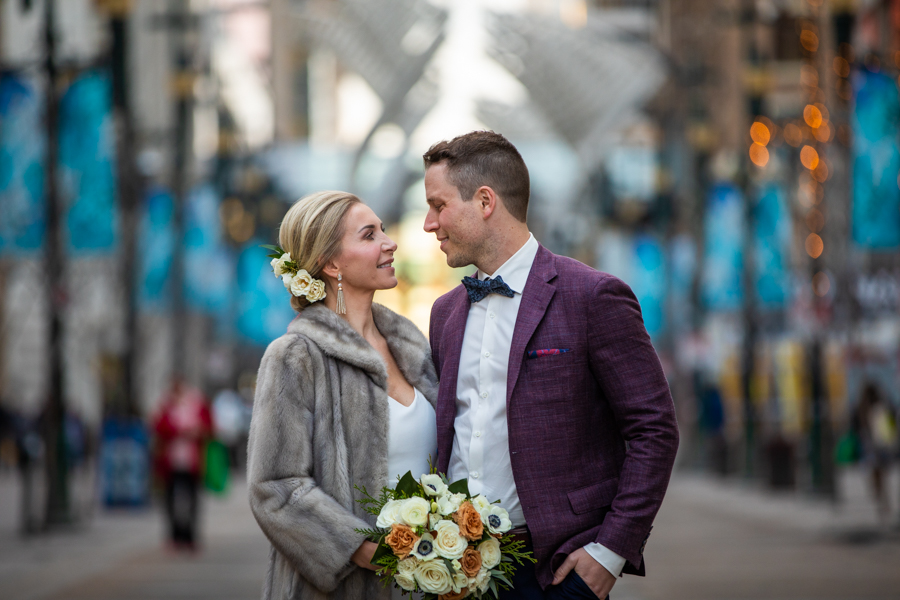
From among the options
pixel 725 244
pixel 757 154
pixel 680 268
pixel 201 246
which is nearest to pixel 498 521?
pixel 757 154

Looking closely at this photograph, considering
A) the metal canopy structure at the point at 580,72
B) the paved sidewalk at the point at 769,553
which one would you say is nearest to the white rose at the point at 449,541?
the paved sidewalk at the point at 769,553

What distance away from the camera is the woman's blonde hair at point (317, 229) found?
177 inches

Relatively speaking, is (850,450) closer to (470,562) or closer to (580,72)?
(470,562)

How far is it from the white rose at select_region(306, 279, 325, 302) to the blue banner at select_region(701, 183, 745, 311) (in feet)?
74.2

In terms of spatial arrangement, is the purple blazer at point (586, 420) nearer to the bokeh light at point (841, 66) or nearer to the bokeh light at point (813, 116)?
the bokeh light at point (841, 66)

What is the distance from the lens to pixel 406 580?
398 cm

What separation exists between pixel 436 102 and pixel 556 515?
67.7 metres

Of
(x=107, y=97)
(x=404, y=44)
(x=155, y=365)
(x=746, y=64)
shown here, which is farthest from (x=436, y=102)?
(x=107, y=97)

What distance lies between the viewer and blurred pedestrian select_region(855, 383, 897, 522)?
53.9 ft

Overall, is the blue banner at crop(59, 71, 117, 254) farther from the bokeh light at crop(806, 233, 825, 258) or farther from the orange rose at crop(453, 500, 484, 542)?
the orange rose at crop(453, 500, 484, 542)

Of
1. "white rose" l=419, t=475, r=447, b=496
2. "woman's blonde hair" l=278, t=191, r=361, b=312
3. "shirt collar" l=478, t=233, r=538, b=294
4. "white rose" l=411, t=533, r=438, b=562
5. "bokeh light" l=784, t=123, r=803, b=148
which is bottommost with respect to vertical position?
"white rose" l=411, t=533, r=438, b=562

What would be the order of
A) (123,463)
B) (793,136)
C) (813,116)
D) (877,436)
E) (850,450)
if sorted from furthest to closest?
(793,136)
(123,463)
(813,116)
(850,450)
(877,436)

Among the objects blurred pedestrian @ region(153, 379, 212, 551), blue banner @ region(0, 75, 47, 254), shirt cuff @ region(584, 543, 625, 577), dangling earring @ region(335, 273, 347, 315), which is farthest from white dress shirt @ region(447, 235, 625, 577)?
blue banner @ region(0, 75, 47, 254)

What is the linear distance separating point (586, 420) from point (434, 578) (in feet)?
2.50
